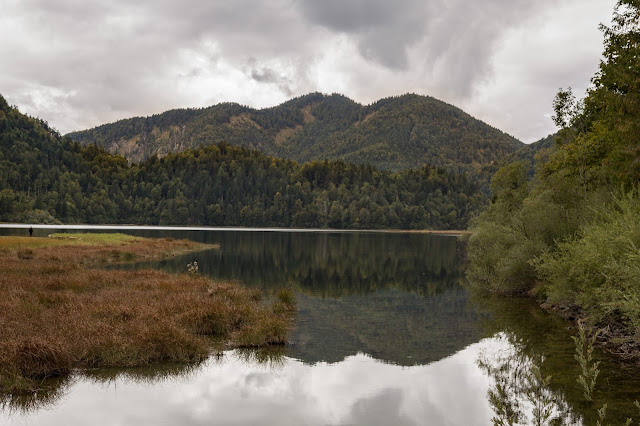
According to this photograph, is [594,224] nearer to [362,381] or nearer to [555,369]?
[555,369]

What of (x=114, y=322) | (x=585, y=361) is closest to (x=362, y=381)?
(x=585, y=361)

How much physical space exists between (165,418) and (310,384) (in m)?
5.22

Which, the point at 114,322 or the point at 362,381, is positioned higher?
the point at 114,322

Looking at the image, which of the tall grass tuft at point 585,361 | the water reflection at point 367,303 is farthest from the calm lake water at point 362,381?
the tall grass tuft at point 585,361

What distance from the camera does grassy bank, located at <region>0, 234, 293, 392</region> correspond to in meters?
15.1

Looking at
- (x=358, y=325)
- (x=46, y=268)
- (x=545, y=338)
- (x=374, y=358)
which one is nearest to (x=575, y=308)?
(x=545, y=338)

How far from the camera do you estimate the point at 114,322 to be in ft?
64.1

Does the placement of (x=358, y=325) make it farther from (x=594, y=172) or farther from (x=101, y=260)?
(x=101, y=260)

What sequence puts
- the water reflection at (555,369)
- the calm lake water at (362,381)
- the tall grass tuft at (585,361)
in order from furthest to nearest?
the water reflection at (555,369)
the calm lake water at (362,381)
the tall grass tuft at (585,361)

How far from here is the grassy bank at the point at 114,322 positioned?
1512cm

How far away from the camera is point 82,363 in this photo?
1611cm

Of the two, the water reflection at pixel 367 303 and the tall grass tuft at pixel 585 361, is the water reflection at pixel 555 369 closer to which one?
the tall grass tuft at pixel 585 361

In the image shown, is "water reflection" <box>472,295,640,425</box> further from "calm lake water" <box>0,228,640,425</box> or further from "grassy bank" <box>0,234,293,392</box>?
"grassy bank" <box>0,234,293,392</box>

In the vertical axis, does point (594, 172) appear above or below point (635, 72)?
below
